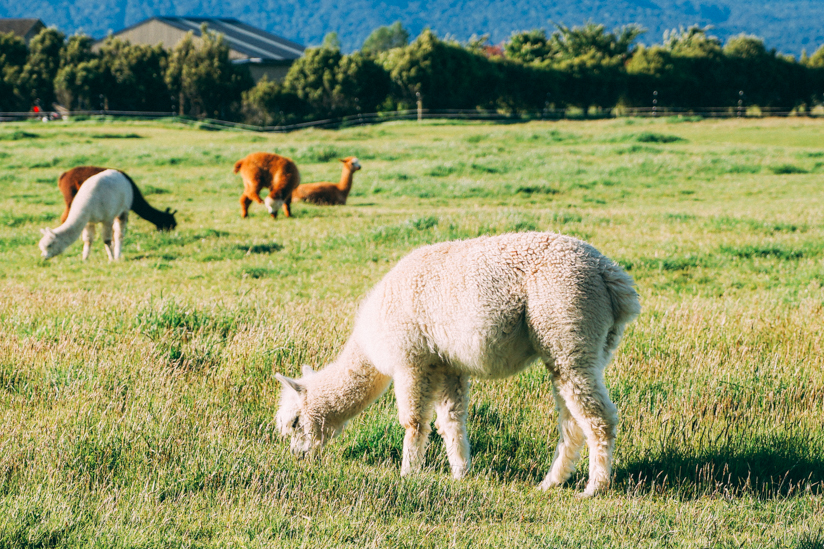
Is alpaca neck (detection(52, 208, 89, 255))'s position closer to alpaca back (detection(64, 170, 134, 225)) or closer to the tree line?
alpaca back (detection(64, 170, 134, 225))

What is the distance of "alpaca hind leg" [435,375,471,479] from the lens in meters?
4.30

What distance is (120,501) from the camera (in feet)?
11.3

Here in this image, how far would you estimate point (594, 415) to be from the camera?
12.9ft

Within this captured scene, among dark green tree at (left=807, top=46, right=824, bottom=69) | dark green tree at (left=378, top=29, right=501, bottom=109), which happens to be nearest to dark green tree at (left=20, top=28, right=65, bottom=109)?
dark green tree at (left=378, top=29, right=501, bottom=109)

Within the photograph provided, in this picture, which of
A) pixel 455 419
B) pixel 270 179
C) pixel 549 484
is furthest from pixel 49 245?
pixel 549 484

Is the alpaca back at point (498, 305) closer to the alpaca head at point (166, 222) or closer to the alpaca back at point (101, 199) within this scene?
the alpaca back at point (101, 199)

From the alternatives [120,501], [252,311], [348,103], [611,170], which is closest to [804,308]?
[252,311]

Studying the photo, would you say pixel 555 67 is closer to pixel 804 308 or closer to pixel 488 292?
pixel 804 308

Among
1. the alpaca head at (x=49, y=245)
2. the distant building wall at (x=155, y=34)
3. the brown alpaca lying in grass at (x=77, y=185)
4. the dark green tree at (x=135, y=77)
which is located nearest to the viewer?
the alpaca head at (x=49, y=245)

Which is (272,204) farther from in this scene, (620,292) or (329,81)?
(329,81)

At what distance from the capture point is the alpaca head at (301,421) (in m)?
4.39

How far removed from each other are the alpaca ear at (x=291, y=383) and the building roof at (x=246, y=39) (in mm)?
74970

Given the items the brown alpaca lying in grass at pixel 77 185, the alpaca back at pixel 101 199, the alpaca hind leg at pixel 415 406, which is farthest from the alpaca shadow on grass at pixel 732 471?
the brown alpaca lying in grass at pixel 77 185

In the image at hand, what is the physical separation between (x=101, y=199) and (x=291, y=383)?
8236 millimetres
